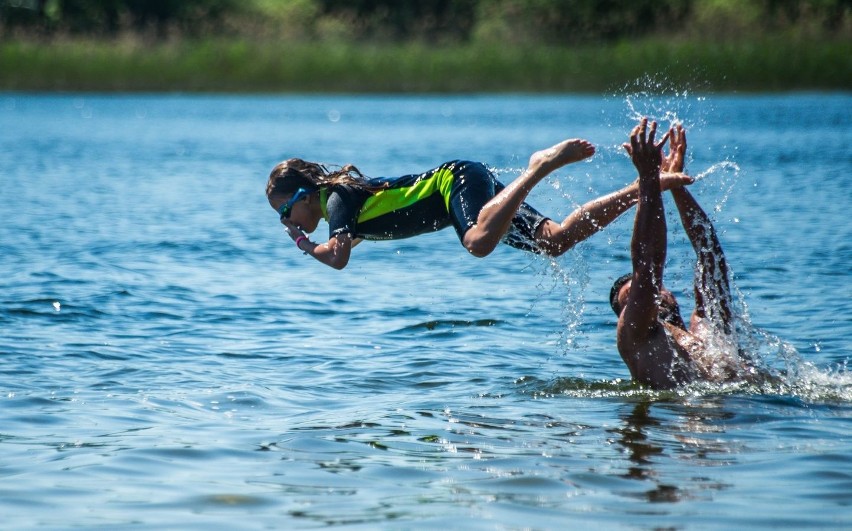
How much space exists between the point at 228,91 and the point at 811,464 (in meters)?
44.1

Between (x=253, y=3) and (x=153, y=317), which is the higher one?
(x=253, y=3)

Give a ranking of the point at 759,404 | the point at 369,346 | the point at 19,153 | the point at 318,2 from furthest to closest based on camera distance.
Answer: the point at 318,2
the point at 19,153
the point at 369,346
the point at 759,404

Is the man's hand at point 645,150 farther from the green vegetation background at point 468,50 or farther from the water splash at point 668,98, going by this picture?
the green vegetation background at point 468,50

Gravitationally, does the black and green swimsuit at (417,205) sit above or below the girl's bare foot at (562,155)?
below

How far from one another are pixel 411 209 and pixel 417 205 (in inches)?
1.9

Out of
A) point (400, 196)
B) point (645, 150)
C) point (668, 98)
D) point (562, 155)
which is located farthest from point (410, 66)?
point (645, 150)

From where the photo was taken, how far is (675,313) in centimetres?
806

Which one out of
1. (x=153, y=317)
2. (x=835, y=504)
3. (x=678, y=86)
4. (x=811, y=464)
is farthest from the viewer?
(x=678, y=86)

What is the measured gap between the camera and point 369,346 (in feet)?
32.7

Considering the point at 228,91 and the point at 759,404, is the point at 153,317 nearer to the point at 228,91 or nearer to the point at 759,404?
the point at 759,404

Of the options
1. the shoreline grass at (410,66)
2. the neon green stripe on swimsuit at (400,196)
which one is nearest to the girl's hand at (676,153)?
the neon green stripe on swimsuit at (400,196)

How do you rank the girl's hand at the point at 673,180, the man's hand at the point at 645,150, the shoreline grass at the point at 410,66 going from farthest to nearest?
the shoreline grass at the point at 410,66
the girl's hand at the point at 673,180
the man's hand at the point at 645,150

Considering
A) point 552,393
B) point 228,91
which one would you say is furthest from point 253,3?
point 552,393

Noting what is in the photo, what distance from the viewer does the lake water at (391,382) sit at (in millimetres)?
5918
